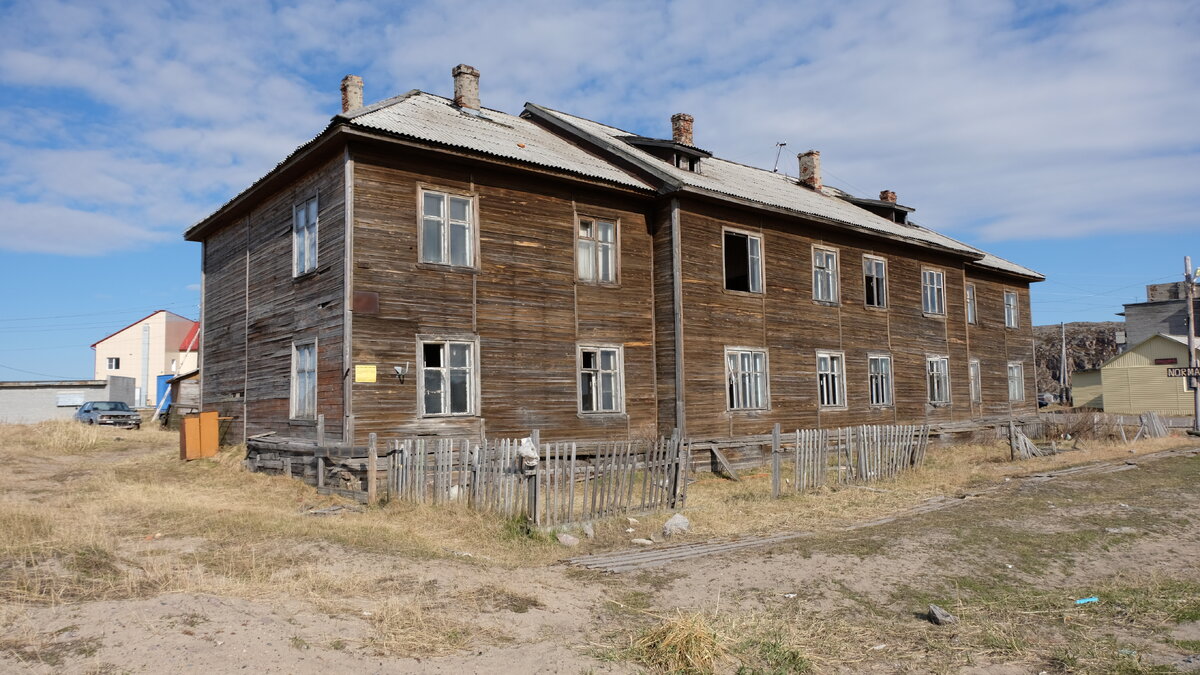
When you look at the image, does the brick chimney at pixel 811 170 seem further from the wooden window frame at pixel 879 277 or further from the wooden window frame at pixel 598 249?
the wooden window frame at pixel 598 249

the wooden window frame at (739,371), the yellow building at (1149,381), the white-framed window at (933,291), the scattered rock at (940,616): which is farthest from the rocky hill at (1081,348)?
the scattered rock at (940,616)

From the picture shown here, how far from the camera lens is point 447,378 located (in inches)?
608

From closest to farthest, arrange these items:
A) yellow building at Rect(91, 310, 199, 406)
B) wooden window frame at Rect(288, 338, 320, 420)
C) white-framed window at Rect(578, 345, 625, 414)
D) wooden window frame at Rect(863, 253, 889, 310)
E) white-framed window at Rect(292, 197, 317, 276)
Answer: wooden window frame at Rect(288, 338, 320, 420), white-framed window at Rect(292, 197, 317, 276), white-framed window at Rect(578, 345, 625, 414), wooden window frame at Rect(863, 253, 889, 310), yellow building at Rect(91, 310, 199, 406)

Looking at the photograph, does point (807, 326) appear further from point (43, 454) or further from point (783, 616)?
point (43, 454)

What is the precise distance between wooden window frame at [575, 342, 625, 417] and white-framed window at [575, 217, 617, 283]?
1.49 m

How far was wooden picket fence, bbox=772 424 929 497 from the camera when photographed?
→ 14836mm

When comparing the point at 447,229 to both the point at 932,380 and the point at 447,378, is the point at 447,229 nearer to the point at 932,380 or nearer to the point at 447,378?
the point at 447,378

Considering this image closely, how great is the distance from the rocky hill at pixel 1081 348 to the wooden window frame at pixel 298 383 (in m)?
66.6

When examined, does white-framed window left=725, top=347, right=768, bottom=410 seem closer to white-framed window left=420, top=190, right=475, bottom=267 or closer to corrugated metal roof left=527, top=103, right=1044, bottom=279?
corrugated metal roof left=527, top=103, right=1044, bottom=279

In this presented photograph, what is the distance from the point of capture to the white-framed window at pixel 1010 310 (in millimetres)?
31075

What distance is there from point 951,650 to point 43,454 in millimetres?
23755

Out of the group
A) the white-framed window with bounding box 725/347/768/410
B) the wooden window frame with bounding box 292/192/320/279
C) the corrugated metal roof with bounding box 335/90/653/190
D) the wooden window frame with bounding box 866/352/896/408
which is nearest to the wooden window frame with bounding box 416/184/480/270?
the corrugated metal roof with bounding box 335/90/653/190

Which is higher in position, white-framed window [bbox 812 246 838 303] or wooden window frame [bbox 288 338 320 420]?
white-framed window [bbox 812 246 838 303]

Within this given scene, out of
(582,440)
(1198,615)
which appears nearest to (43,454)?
(582,440)
